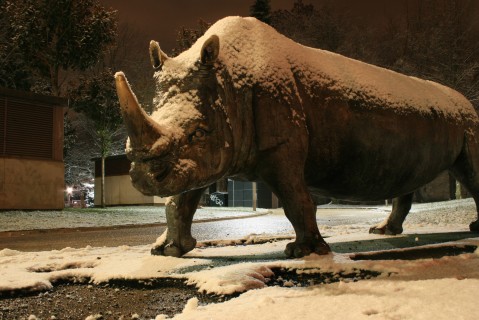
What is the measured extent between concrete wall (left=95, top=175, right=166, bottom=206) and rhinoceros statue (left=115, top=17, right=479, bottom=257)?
88.1 feet

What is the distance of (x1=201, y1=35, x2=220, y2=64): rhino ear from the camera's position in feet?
14.1

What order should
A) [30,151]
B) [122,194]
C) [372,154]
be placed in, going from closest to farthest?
[372,154] → [30,151] → [122,194]

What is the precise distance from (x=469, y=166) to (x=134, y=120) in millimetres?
4965

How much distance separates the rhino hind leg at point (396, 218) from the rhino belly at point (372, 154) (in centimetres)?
92

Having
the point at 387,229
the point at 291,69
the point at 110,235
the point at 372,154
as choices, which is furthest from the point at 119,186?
the point at 291,69

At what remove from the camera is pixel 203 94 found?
14.0 feet

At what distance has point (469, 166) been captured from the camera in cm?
677

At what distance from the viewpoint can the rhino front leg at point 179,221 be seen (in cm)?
498

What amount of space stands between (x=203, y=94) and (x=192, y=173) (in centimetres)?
71

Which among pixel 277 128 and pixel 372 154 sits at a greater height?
pixel 277 128

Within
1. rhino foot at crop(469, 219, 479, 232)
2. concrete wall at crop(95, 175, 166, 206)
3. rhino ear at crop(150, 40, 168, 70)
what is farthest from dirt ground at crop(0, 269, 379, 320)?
concrete wall at crop(95, 175, 166, 206)

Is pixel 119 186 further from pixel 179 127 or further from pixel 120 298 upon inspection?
pixel 120 298

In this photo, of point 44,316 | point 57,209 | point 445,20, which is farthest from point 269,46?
point 445,20

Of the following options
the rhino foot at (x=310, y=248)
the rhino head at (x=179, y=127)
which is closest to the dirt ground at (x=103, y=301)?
the rhino head at (x=179, y=127)
